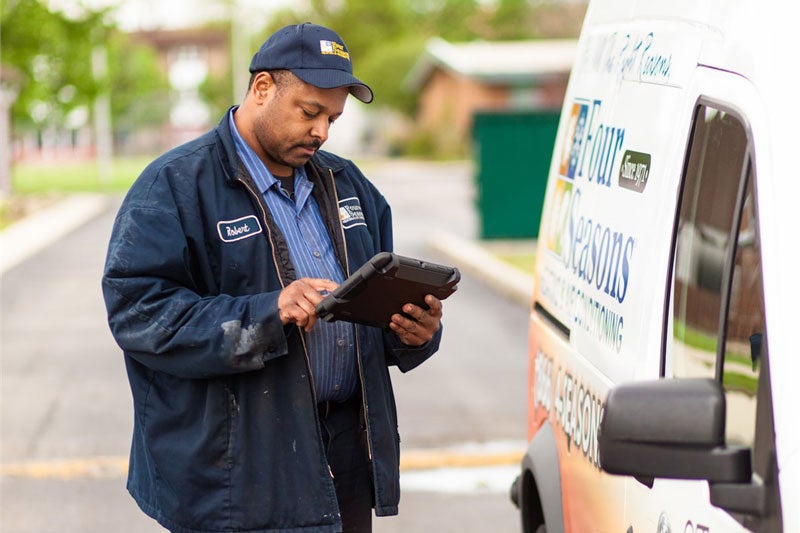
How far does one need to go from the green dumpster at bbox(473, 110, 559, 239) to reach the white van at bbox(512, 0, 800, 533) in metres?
14.5

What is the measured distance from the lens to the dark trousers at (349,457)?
3645 mm

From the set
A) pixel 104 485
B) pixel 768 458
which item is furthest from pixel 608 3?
pixel 104 485

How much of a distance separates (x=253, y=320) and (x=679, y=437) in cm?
132

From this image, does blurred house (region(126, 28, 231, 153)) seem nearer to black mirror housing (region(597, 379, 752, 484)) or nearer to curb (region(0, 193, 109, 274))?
curb (region(0, 193, 109, 274))

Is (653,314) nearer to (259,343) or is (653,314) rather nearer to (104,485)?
(259,343)

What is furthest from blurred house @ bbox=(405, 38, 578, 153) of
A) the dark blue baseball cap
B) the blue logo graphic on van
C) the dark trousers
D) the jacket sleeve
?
the jacket sleeve

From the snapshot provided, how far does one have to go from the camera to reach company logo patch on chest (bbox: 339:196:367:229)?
3.63 metres

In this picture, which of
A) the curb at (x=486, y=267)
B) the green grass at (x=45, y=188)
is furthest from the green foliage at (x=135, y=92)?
the curb at (x=486, y=267)

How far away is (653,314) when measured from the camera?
115 inches

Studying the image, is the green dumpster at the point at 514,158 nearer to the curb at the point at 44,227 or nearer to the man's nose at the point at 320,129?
the curb at the point at 44,227

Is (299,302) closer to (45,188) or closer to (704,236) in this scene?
(704,236)

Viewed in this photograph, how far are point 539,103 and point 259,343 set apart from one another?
49.7 m

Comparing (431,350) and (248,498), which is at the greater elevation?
(431,350)

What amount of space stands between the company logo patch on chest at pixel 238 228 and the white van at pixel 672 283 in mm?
850
